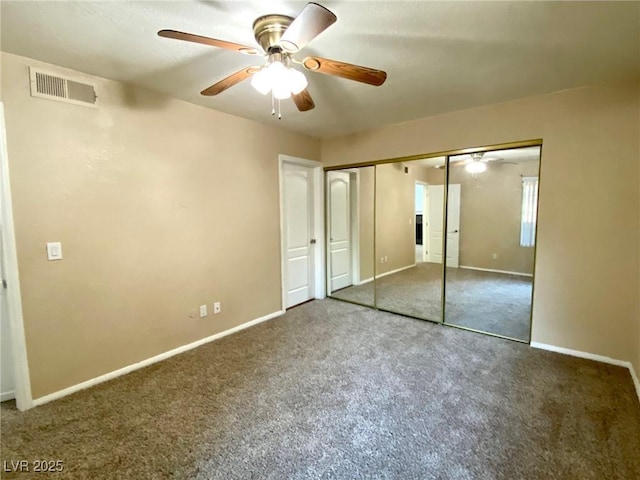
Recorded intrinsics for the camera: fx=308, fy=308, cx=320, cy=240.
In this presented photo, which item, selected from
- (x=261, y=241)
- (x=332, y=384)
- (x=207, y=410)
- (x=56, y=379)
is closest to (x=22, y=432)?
(x=56, y=379)

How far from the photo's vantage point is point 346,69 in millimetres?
1739

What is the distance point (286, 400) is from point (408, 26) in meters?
2.57

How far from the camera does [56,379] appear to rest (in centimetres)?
232

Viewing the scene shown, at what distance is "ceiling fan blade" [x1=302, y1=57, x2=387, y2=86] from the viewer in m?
1.68

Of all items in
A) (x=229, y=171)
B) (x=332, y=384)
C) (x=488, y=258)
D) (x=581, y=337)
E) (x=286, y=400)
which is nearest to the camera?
(x=286, y=400)

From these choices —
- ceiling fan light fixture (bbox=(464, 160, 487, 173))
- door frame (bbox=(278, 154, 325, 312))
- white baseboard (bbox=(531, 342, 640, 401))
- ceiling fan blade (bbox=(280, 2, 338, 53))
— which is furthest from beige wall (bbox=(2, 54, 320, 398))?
white baseboard (bbox=(531, 342, 640, 401))

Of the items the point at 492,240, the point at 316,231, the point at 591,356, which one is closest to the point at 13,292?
the point at 316,231

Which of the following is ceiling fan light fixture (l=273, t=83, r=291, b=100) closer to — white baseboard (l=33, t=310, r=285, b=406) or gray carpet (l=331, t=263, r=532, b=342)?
white baseboard (l=33, t=310, r=285, b=406)

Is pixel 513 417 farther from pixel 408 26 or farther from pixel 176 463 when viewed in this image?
pixel 408 26

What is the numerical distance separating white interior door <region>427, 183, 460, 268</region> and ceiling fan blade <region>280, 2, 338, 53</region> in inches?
105

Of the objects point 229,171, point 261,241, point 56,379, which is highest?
point 229,171

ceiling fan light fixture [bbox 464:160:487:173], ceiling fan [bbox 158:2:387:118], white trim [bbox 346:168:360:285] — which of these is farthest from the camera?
white trim [bbox 346:168:360:285]

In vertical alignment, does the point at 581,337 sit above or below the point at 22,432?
above

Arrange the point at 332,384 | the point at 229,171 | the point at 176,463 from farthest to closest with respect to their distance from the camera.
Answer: the point at 229,171 < the point at 332,384 < the point at 176,463
